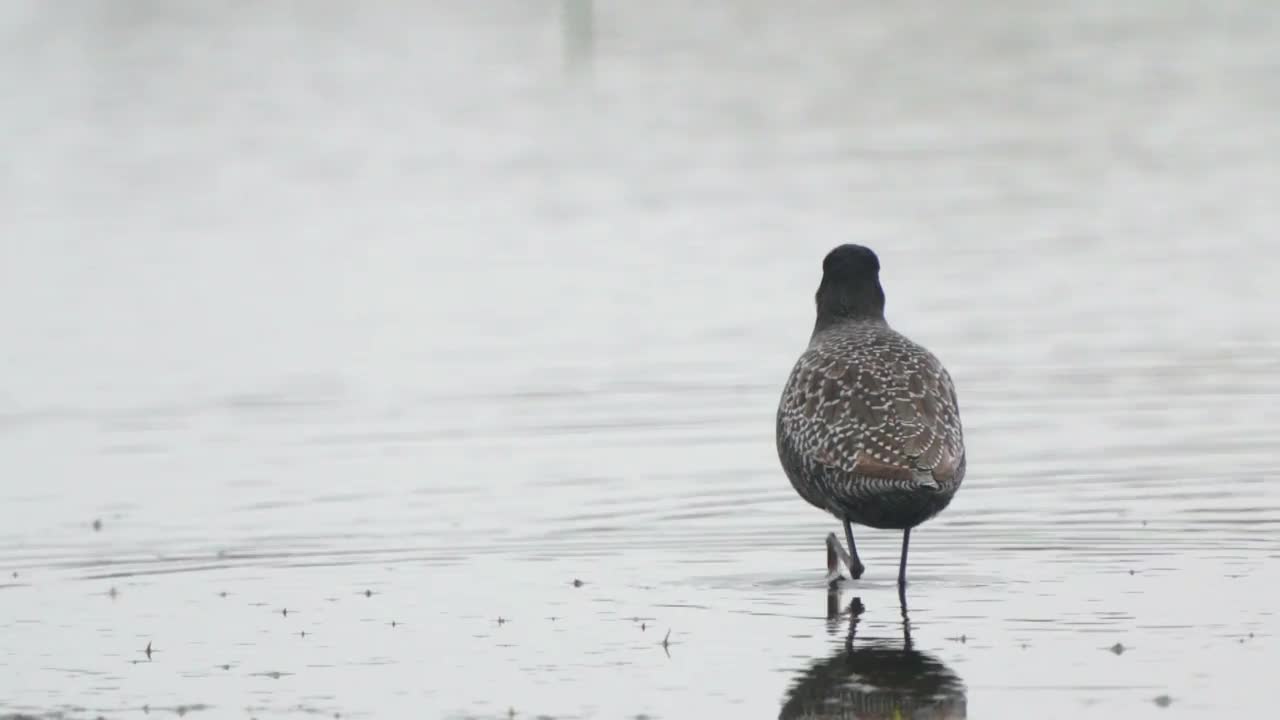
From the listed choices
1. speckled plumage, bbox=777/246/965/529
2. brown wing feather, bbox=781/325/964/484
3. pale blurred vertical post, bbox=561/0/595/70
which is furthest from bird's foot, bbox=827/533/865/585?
pale blurred vertical post, bbox=561/0/595/70

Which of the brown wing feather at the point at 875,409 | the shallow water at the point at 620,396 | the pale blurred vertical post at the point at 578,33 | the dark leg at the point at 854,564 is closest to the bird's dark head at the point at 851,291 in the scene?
the brown wing feather at the point at 875,409

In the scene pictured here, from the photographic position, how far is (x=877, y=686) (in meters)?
10.3

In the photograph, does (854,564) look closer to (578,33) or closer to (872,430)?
(872,430)

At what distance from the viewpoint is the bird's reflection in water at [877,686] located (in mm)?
9859

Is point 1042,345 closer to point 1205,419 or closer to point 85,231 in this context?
point 1205,419

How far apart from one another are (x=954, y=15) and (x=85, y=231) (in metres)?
37.7

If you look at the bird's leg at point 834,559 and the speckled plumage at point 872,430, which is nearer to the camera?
the speckled plumage at point 872,430

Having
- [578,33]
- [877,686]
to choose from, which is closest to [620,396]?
[877,686]

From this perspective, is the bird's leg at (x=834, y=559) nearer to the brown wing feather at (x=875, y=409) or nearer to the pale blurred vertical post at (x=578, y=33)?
the brown wing feather at (x=875, y=409)

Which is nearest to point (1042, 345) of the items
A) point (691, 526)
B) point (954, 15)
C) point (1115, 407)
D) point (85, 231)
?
point (1115, 407)

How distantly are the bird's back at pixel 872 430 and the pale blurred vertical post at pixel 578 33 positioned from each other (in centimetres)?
4591

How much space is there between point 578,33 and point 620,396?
4445 cm

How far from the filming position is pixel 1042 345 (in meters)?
21.9

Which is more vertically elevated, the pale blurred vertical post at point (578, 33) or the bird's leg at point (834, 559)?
the pale blurred vertical post at point (578, 33)
